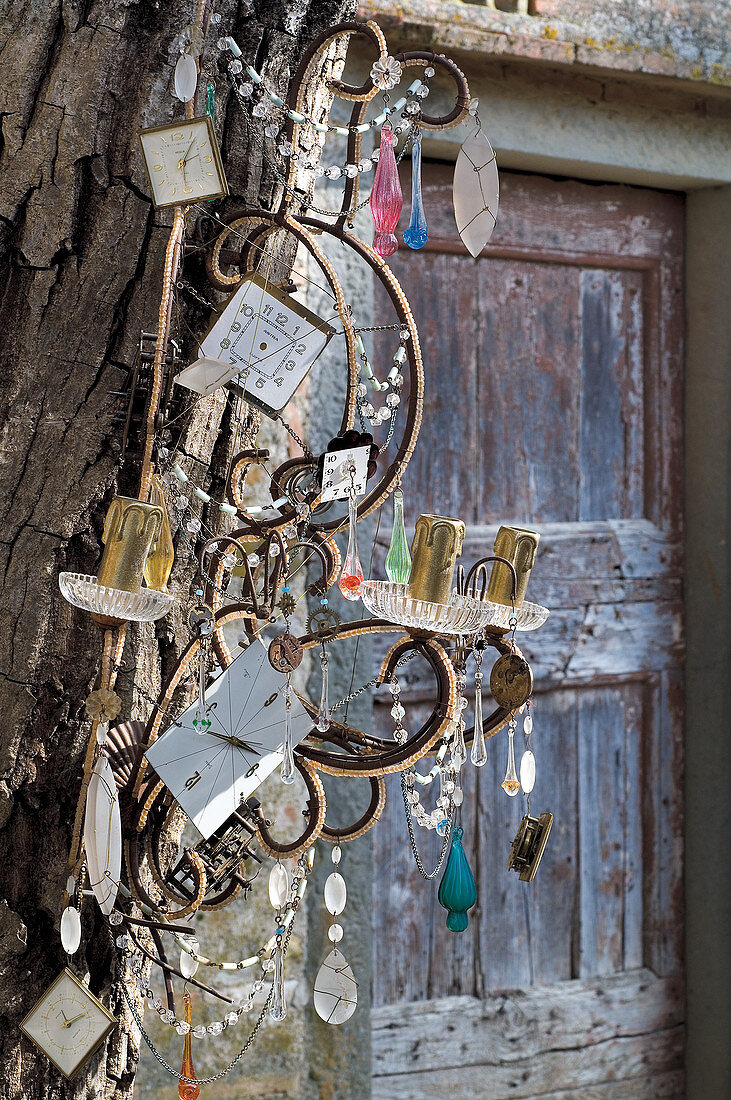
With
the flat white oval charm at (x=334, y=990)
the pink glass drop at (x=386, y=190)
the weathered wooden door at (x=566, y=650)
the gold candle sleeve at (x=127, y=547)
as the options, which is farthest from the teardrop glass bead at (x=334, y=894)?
the weathered wooden door at (x=566, y=650)

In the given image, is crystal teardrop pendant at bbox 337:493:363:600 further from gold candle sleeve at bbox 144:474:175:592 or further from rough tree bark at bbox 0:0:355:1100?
rough tree bark at bbox 0:0:355:1100

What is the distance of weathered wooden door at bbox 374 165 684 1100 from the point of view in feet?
4.94

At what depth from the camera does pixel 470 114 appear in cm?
69

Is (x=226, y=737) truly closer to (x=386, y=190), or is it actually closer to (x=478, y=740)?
(x=478, y=740)

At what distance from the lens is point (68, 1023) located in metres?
0.73

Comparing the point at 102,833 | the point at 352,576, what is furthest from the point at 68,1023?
the point at 352,576

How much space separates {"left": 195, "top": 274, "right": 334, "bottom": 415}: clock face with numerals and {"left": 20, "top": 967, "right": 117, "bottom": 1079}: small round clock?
1.48 feet

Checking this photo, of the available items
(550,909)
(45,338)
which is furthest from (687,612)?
(45,338)

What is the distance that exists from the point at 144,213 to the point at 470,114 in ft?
0.87

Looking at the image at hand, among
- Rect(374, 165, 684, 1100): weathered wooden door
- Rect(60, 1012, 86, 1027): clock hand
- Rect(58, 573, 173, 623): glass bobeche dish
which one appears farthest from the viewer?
Rect(374, 165, 684, 1100): weathered wooden door

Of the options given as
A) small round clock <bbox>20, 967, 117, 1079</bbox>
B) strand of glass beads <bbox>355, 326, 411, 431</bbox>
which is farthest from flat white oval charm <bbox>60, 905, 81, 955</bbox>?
strand of glass beads <bbox>355, 326, 411, 431</bbox>

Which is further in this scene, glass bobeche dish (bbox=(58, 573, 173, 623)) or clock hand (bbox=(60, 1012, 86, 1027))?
clock hand (bbox=(60, 1012, 86, 1027))

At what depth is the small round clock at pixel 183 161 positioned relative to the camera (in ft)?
2.16

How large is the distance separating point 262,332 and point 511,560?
24 centimetres
